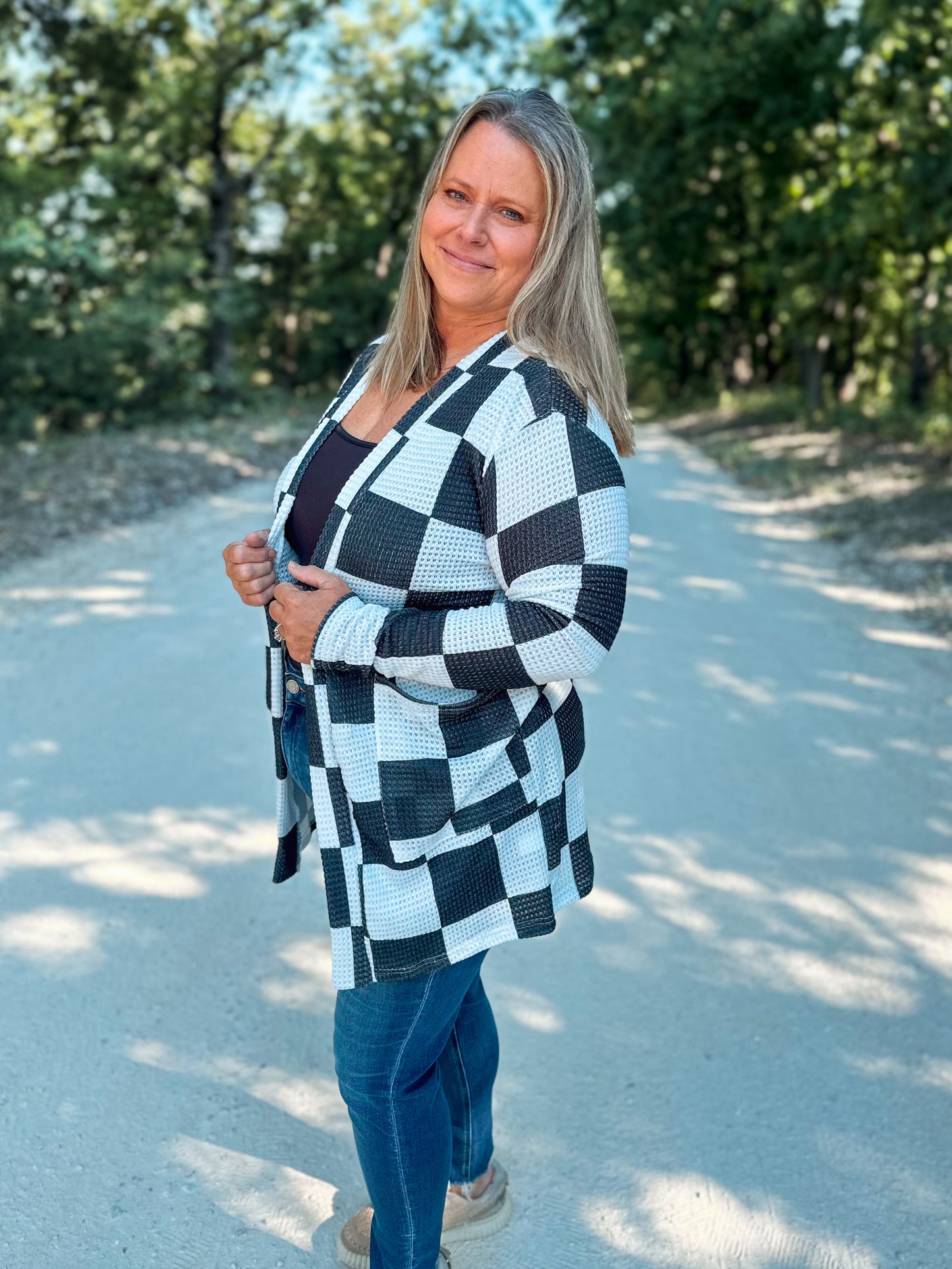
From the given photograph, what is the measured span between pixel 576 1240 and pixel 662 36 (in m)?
19.8

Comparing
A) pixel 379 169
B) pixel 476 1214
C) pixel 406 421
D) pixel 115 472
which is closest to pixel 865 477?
pixel 115 472

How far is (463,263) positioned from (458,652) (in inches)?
26.0

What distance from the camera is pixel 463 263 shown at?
1845 mm

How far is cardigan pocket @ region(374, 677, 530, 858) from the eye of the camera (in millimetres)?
1719

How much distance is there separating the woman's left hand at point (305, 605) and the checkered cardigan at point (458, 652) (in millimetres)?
24

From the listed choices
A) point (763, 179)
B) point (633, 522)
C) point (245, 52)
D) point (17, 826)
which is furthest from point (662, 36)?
point (17, 826)

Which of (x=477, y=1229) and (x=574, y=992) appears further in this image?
(x=574, y=992)

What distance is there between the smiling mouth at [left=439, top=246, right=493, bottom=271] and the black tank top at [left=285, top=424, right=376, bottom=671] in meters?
0.32

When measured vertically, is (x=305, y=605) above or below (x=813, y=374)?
above

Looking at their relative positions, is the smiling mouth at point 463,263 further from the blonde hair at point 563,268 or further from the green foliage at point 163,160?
the green foliage at point 163,160

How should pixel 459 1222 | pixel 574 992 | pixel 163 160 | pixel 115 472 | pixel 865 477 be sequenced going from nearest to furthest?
1. pixel 459 1222
2. pixel 574 992
3. pixel 115 472
4. pixel 865 477
5. pixel 163 160

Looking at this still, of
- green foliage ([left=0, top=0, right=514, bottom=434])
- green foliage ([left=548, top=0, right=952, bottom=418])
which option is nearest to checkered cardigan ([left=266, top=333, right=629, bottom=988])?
green foliage ([left=548, top=0, right=952, bottom=418])

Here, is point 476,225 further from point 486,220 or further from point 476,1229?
point 476,1229

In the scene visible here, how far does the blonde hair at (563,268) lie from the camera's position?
1763mm
